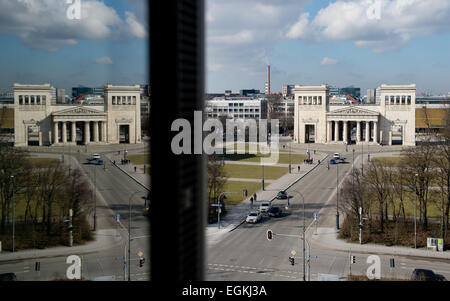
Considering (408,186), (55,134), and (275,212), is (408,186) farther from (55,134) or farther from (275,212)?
(55,134)

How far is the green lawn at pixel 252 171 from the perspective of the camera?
31272 mm

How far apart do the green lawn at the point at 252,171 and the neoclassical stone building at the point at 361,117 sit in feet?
62.8

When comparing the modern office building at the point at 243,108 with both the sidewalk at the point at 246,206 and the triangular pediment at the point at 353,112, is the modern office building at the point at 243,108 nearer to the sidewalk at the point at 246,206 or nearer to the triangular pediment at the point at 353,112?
the triangular pediment at the point at 353,112

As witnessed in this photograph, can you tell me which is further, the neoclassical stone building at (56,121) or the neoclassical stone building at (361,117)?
the neoclassical stone building at (361,117)

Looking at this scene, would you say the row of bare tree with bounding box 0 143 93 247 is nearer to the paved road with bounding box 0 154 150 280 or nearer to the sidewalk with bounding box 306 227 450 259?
the paved road with bounding box 0 154 150 280

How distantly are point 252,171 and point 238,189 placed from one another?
7025 millimetres

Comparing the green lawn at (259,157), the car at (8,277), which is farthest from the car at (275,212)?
the green lawn at (259,157)

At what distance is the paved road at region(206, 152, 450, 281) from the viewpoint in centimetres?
1371

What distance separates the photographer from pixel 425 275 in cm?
1285

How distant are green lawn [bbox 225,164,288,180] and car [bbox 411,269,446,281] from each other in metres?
17.8

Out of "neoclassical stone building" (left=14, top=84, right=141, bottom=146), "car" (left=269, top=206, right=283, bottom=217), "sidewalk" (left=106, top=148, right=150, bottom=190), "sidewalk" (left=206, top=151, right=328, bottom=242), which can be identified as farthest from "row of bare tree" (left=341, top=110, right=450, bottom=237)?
"neoclassical stone building" (left=14, top=84, right=141, bottom=146)

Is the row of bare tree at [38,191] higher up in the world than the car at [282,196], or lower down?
higher up

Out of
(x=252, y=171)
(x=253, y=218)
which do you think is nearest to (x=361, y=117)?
(x=252, y=171)

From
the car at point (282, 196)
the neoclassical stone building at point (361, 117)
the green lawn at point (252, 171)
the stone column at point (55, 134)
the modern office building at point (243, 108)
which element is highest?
the modern office building at point (243, 108)
